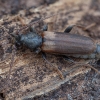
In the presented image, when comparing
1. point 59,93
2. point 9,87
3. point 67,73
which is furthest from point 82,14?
point 9,87

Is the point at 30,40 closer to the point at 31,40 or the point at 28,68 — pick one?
the point at 31,40

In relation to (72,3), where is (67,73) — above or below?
below

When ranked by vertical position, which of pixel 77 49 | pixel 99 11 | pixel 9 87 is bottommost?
pixel 9 87

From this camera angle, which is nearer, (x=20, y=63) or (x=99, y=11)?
(x=20, y=63)

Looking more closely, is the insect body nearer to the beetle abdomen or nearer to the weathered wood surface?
the beetle abdomen

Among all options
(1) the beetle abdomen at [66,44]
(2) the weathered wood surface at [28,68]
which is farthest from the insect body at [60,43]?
(2) the weathered wood surface at [28,68]

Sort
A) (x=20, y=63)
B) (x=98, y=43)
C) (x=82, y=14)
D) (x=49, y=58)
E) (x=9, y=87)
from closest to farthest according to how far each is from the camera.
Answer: (x=9, y=87)
(x=20, y=63)
(x=49, y=58)
(x=98, y=43)
(x=82, y=14)

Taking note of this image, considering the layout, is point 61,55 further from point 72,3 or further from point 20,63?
point 72,3

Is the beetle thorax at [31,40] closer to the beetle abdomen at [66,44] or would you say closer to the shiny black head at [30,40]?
the shiny black head at [30,40]

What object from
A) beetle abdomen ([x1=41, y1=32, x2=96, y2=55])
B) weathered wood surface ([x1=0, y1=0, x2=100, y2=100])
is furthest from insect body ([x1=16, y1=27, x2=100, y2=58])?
weathered wood surface ([x1=0, y1=0, x2=100, y2=100])
